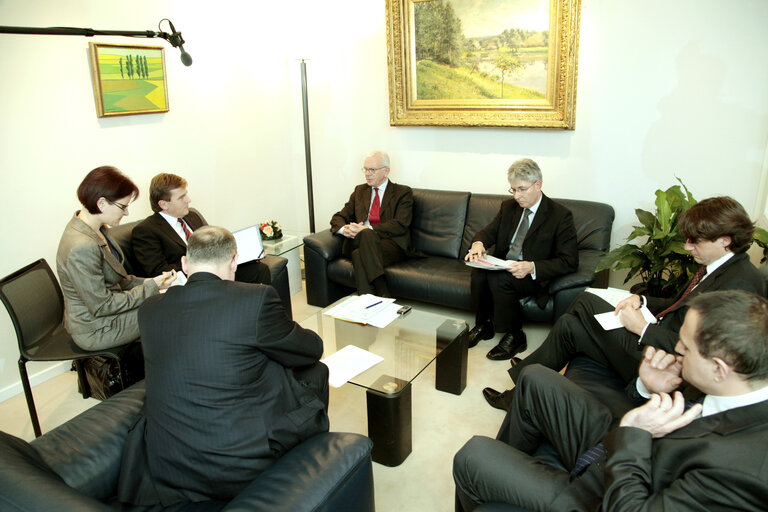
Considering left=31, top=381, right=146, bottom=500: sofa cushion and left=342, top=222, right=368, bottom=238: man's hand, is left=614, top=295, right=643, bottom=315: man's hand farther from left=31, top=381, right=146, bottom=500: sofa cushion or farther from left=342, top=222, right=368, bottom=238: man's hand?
left=31, top=381, right=146, bottom=500: sofa cushion

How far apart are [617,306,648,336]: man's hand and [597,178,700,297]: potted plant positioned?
81cm

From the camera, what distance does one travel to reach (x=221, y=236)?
7.03 feet

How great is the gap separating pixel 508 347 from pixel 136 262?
2.64m

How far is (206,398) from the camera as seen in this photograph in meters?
1.87

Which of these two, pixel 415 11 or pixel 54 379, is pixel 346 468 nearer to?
pixel 54 379

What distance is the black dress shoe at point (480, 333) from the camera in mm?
3977

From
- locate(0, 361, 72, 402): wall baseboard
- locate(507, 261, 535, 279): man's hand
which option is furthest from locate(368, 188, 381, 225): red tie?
locate(0, 361, 72, 402): wall baseboard

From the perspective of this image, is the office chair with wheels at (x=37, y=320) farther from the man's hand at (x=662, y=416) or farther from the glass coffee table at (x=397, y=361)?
the man's hand at (x=662, y=416)

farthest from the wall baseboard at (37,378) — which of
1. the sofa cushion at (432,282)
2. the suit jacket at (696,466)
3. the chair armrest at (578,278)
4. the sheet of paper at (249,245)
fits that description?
the suit jacket at (696,466)

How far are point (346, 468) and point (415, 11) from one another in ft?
13.1

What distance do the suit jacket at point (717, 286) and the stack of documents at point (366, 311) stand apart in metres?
1.42

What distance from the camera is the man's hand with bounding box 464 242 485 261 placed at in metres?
3.88

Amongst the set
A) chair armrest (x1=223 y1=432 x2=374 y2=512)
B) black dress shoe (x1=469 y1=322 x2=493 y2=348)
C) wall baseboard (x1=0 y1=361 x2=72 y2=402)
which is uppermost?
chair armrest (x1=223 y1=432 x2=374 y2=512)

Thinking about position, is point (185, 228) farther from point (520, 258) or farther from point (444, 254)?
point (520, 258)
